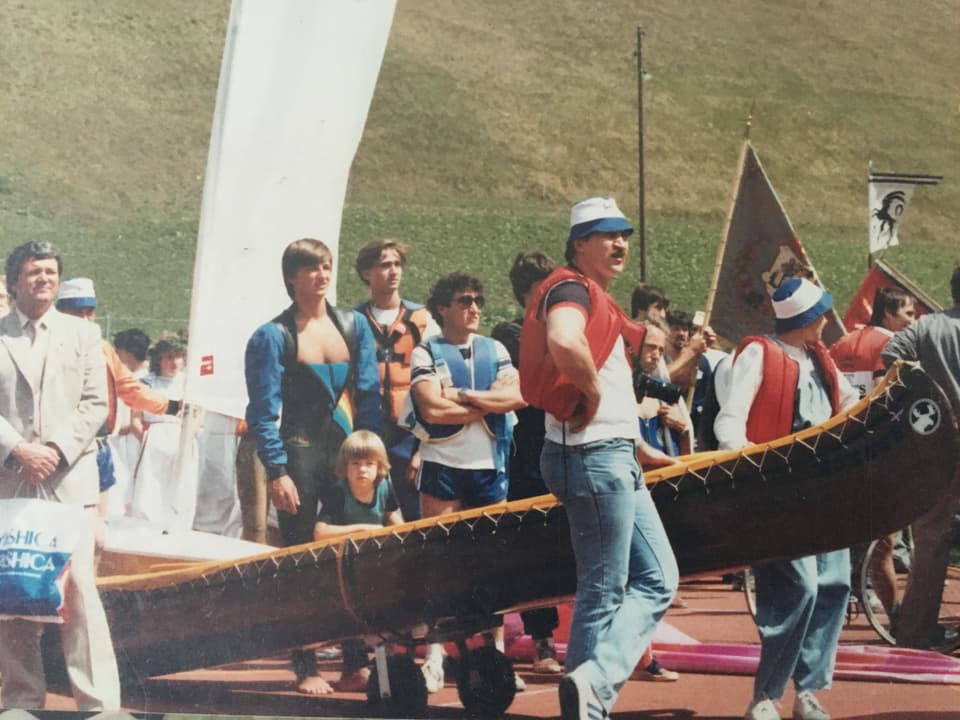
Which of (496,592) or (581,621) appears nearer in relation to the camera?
(581,621)

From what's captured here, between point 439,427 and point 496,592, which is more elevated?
point 439,427

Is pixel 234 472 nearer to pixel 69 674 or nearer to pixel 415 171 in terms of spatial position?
pixel 69 674

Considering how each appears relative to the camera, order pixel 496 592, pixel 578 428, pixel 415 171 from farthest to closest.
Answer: pixel 415 171 → pixel 496 592 → pixel 578 428

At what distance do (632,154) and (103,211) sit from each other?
2.10 meters

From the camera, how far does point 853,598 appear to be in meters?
5.60

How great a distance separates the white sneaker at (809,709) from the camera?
5355 millimetres

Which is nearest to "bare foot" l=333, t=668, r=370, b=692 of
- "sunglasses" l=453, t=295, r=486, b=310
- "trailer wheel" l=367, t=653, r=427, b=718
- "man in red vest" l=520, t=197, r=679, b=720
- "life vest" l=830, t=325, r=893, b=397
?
"trailer wheel" l=367, t=653, r=427, b=718

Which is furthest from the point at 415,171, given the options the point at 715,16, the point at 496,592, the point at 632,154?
the point at 496,592

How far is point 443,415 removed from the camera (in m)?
5.64

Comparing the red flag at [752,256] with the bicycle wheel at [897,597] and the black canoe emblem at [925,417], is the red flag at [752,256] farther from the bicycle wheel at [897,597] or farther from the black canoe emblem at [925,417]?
the bicycle wheel at [897,597]

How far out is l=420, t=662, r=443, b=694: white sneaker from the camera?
18.4ft

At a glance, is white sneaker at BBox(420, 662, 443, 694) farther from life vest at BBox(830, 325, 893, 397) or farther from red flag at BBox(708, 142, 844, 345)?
life vest at BBox(830, 325, 893, 397)

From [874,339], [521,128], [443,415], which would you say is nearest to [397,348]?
[443,415]

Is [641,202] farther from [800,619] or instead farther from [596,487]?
Result: [800,619]
